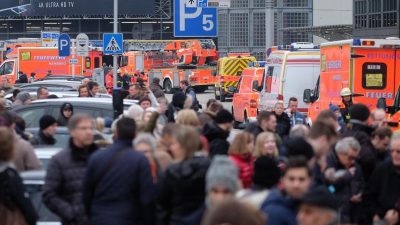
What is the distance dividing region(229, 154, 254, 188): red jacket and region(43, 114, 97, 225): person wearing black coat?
1.29 metres

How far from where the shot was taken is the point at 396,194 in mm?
9359

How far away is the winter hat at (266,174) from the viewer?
7727 mm

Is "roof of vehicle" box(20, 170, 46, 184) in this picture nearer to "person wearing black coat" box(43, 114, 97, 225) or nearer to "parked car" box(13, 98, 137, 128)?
"person wearing black coat" box(43, 114, 97, 225)

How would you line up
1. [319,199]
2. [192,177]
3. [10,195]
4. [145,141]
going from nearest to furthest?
[319,199], [192,177], [10,195], [145,141]

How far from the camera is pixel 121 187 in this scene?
816cm

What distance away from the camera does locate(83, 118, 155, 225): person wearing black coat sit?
8.15 meters

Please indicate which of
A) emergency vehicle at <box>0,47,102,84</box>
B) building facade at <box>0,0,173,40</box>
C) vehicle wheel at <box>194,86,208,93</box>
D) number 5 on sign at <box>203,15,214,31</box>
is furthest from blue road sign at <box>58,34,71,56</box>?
building facade at <box>0,0,173,40</box>

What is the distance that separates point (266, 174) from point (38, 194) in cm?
257

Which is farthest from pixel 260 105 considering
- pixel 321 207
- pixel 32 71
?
pixel 32 71

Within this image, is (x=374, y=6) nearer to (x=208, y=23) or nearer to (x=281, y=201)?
(x=208, y=23)

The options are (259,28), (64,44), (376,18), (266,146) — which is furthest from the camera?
(259,28)

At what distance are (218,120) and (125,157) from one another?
133 inches

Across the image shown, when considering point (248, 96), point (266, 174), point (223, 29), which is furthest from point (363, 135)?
point (223, 29)

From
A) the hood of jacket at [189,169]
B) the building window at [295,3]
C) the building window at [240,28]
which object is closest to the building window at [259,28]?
the building window at [240,28]
